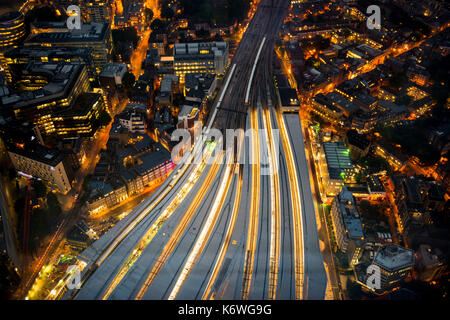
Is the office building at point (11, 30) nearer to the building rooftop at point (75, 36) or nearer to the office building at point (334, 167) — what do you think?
the building rooftop at point (75, 36)

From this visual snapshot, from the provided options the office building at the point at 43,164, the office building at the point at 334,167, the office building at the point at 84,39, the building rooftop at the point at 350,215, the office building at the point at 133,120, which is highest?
the office building at the point at 84,39

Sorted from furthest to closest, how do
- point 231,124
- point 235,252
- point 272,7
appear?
point 272,7
point 231,124
point 235,252

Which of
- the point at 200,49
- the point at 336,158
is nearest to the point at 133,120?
the point at 200,49

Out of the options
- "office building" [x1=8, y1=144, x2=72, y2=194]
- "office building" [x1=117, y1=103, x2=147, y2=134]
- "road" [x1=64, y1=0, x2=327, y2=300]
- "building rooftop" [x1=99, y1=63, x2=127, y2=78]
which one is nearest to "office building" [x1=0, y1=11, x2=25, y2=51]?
"building rooftop" [x1=99, y1=63, x2=127, y2=78]

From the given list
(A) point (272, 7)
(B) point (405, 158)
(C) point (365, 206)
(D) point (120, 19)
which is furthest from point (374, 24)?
(D) point (120, 19)

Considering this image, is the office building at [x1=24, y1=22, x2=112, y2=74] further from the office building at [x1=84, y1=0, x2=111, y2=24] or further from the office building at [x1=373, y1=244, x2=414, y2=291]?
the office building at [x1=373, y1=244, x2=414, y2=291]

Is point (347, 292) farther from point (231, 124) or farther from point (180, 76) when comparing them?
point (180, 76)

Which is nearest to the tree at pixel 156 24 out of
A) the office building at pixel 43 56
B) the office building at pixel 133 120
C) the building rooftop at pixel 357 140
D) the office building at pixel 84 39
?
the office building at pixel 84 39

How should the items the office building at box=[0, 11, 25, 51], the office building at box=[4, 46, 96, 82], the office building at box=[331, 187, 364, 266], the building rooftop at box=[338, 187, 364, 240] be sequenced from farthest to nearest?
1. the office building at box=[0, 11, 25, 51]
2. the office building at box=[4, 46, 96, 82]
3. the building rooftop at box=[338, 187, 364, 240]
4. the office building at box=[331, 187, 364, 266]
